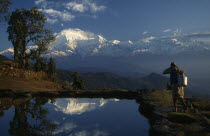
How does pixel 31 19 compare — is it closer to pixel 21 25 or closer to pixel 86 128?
pixel 21 25

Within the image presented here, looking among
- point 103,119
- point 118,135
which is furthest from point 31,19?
point 118,135

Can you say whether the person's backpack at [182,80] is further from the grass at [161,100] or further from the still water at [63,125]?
the still water at [63,125]

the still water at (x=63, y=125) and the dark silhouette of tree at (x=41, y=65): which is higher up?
the dark silhouette of tree at (x=41, y=65)

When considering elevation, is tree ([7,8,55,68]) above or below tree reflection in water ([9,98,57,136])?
above

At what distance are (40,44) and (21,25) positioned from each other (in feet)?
18.7

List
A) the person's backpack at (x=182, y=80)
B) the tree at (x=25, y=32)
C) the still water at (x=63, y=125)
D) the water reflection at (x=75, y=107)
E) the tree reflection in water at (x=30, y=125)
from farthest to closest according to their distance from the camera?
the tree at (x=25, y=32), the water reflection at (x=75, y=107), the person's backpack at (x=182, y=80), the still water at (x=63, y=125), the tree reflection in water at (x=30, y=125)

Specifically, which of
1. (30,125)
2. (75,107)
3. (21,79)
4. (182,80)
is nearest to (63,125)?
(30,125)

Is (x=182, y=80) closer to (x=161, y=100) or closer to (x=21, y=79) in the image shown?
(x=161, y=100)

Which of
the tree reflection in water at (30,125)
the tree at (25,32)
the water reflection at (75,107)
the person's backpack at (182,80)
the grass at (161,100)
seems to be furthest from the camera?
the tree at (25,32)

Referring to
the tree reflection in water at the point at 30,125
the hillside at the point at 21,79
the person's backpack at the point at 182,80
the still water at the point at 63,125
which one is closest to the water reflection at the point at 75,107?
the still water at the point at 63,125

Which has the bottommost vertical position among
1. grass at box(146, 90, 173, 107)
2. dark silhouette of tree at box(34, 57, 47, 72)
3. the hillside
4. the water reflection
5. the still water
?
the still water

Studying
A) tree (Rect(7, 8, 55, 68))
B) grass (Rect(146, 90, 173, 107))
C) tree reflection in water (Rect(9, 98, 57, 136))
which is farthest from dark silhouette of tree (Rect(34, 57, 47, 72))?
tree reflection in water (Rect(9, 98, 57, 136))

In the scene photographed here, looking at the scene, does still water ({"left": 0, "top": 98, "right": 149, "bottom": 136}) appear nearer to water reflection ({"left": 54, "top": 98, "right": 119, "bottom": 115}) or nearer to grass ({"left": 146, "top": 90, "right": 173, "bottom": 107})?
water reflection ({"left": 54, "top": 98, "right": 119, "bottom": 115})

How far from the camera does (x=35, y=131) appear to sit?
10.5 m
